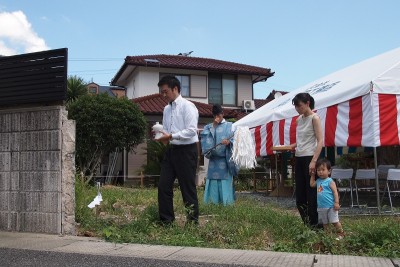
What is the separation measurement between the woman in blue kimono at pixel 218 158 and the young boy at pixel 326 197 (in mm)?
2505

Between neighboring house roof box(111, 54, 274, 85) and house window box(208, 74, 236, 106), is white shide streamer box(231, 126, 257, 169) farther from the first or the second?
house window box(208, 74, 236, 106)

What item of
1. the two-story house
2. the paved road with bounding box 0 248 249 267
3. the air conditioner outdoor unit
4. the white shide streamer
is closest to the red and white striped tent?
the white shide streamer

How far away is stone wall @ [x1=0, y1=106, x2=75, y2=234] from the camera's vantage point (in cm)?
489

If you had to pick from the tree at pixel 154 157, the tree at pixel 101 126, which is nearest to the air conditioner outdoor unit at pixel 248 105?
the tree at pixel 154 157

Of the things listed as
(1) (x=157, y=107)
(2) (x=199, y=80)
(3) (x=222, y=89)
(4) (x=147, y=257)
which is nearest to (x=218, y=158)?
(4) (x=147, y=257)

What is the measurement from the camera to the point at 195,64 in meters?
21.9

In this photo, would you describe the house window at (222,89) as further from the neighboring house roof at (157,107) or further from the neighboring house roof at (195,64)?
the neighboring house roof at (157,107)

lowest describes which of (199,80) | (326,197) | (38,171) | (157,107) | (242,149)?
(326,197)

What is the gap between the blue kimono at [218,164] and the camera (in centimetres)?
737

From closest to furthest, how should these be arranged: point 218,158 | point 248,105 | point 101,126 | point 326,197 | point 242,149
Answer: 1. point 326,197
2. point 242,149
3. point 218,158
4. point 101,126
5. point 248,105

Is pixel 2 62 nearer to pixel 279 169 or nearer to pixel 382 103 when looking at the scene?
pixel 382 103

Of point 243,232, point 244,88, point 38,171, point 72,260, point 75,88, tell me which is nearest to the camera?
point 72,260

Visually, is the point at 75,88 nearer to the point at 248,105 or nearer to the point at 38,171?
the point at 248,105

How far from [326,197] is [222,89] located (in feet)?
58.6
